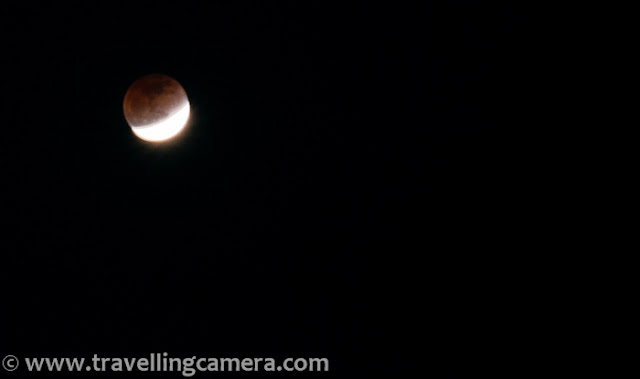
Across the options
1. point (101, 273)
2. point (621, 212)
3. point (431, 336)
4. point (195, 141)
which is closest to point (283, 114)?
point (195, 141)

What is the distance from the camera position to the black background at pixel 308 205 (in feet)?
8.45

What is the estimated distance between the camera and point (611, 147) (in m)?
2.71

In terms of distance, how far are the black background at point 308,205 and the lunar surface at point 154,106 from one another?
0.58ft

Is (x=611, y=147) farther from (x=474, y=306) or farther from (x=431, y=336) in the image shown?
(x=431, y=336)

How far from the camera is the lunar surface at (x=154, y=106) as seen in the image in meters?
2.28

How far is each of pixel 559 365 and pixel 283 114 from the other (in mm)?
2485

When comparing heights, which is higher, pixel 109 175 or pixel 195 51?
pixel 195 51

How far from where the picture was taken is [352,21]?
253cm

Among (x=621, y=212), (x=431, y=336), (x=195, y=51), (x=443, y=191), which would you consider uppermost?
(x=195, y=51)

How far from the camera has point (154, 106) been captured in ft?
7.48

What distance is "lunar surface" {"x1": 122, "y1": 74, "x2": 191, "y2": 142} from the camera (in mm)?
2281

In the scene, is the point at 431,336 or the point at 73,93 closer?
the point at 73,93

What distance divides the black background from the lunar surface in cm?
18

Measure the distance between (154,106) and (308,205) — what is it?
1155 millimetres
